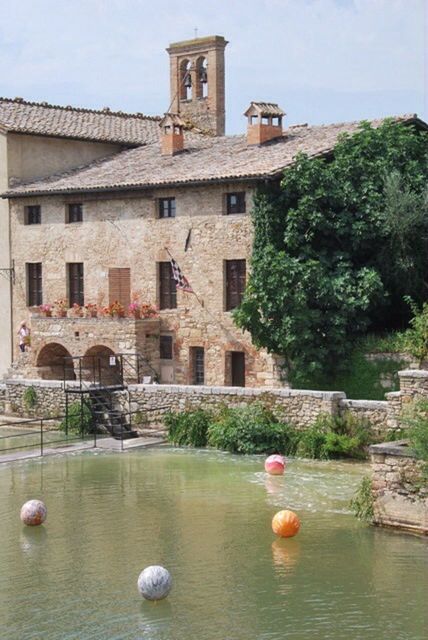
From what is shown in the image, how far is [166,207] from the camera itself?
113 feet

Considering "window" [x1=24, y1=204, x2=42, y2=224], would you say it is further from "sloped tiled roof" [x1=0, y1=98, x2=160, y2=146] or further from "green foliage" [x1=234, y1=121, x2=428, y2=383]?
"green foliage" [x1=234, y1=121, x2=428, y2=383]

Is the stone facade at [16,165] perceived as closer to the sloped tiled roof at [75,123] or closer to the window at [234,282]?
the sloped tiled roof at [75,123]

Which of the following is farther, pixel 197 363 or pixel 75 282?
pixel 75 282

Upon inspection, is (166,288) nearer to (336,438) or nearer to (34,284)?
(34,284)

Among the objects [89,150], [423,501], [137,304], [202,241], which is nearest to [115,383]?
[137,304]

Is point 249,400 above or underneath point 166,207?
underneath

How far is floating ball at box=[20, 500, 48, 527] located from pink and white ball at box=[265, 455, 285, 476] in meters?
6.16

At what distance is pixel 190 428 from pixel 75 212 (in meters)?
10.3

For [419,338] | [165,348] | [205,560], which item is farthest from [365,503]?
[165,348]

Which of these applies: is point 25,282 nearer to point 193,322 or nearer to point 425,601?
point 193,322

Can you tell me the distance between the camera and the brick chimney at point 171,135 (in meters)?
37.0

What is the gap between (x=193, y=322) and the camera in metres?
33.8

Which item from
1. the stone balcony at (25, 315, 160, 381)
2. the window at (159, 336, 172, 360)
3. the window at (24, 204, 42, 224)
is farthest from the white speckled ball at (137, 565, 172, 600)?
the window at (24, 204, 42, 224)

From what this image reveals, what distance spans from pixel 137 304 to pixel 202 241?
9.27 feet
